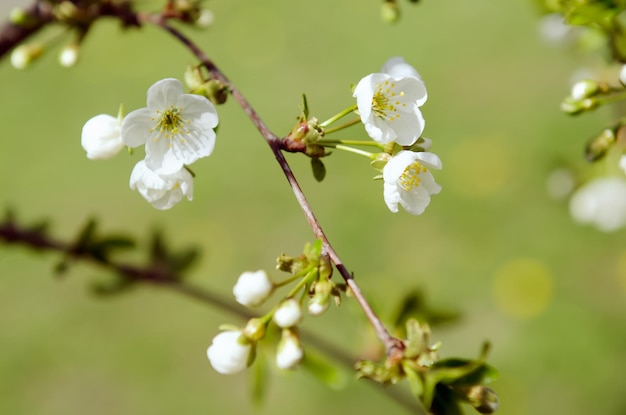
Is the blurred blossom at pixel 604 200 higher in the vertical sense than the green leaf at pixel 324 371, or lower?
lower

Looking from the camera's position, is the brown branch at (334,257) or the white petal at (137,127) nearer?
the brown branch at (334,257)

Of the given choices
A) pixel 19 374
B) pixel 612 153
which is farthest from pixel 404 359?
pixel 19 374

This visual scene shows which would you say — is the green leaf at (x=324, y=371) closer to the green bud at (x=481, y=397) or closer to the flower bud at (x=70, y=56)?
the green bud at (x=481, y=397)

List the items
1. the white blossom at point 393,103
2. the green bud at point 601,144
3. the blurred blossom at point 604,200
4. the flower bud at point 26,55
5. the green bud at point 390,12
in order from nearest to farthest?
the white blossom at point 393,103
the green bud at point 601,144
the green bud at point 390,12
the flower bud at point 26,55
the blurred blossom at point 604,200

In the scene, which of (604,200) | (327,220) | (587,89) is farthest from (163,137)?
(327,220)

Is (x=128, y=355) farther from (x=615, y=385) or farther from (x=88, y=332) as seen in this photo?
(x=615, y=385)

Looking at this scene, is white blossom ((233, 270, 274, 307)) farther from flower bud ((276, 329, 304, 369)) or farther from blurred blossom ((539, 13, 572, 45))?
blurred blossom ((539, 13, 572, 45))

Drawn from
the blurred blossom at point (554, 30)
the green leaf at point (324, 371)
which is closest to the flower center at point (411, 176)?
the green leaf at point (324, 371)

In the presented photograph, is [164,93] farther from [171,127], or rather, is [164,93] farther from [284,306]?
[284,306]
